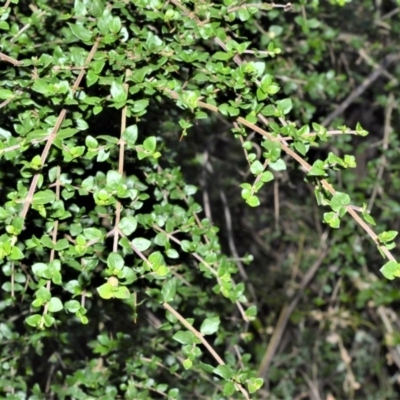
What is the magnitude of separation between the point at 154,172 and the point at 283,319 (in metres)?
1.02

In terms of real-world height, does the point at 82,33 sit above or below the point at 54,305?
above

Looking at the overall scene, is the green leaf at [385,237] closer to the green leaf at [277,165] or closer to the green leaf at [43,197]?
the green leaf at [277,165]

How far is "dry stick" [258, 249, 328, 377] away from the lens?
190cm

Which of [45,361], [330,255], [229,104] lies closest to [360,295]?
[330,255]

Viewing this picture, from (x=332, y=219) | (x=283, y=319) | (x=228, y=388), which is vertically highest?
(x=332, y=219)

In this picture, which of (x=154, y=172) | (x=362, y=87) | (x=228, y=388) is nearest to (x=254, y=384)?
(x=228, y=388)

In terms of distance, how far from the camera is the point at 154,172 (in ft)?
3.72

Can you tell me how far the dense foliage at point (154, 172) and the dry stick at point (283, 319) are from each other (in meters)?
0.01

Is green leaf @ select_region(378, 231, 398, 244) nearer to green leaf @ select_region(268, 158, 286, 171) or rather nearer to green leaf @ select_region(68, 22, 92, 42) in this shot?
green leaf @ select_region(268, 158, 286, 171)

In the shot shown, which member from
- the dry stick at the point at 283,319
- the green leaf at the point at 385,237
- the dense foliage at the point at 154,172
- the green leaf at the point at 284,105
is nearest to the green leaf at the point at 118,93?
the dense foliage at the point at 154,172

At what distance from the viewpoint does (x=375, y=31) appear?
1767 millimetres

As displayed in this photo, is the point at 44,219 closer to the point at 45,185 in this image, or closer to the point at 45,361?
the point at 45,185

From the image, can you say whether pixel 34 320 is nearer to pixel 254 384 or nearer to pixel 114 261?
pixel 114 261

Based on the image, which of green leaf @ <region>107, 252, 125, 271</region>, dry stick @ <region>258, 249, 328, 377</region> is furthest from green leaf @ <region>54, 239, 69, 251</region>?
dry stick @ <region>258, 249, 328, 377</region>
